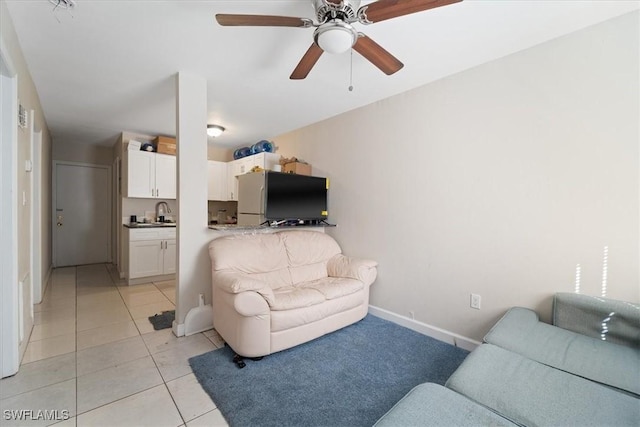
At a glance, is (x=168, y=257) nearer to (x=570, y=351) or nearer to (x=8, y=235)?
(x=8, y=235)

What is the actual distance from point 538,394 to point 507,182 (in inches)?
59.0

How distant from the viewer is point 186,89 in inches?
96.5

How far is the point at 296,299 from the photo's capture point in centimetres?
215

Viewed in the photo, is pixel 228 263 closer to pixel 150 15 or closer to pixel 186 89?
pixel 186 89

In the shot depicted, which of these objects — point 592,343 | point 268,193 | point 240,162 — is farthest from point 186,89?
point 592,343

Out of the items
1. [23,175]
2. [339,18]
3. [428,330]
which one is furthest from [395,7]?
[23,175]

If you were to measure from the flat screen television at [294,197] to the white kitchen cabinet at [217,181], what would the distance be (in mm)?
2372

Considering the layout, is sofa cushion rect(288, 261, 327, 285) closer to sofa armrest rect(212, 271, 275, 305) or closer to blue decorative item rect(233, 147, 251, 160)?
sofa armrest rect(212, 271, 275, 305)

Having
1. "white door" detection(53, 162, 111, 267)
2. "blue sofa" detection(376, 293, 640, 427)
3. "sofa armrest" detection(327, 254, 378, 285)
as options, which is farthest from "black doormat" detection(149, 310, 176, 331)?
"white door" detection(53, 162, 111, 267)

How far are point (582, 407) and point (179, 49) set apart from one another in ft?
10.5

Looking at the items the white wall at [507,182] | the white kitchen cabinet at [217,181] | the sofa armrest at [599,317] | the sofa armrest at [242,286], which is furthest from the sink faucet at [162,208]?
the sofa armrest at [599,317]

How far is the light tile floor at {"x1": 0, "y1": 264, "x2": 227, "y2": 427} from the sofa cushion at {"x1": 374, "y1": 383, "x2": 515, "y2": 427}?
1.04 m

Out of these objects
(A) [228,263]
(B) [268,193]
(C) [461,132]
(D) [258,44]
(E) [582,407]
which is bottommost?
(E) [582,407]

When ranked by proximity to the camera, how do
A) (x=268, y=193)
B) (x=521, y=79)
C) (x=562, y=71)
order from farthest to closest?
(x=268, y=193) < (x=521, y=79) < (x=562, y=71)
